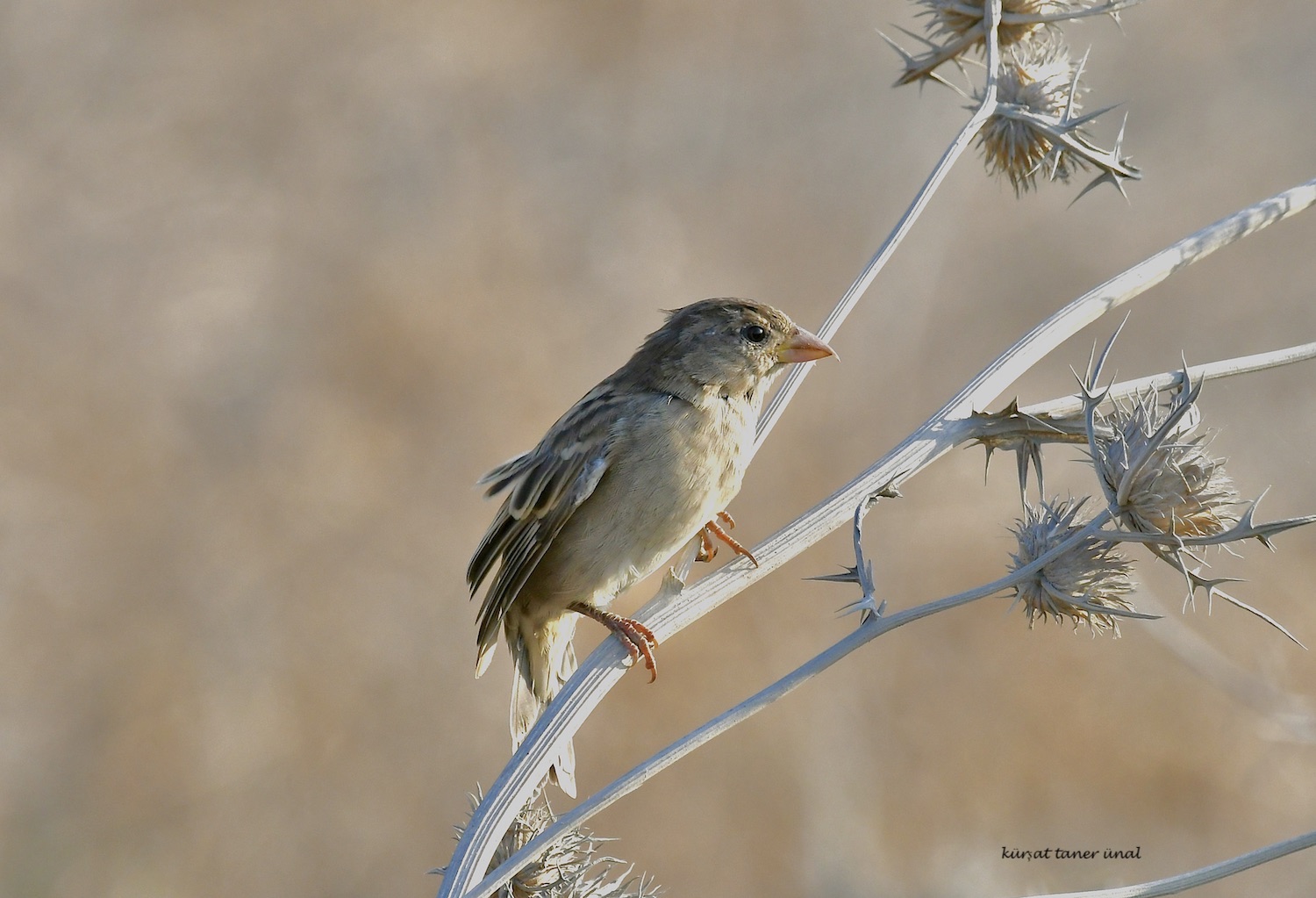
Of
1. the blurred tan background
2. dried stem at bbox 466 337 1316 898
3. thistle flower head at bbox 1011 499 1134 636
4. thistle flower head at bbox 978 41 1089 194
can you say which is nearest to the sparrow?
thistle flower head at bbox 978 41 1089 194

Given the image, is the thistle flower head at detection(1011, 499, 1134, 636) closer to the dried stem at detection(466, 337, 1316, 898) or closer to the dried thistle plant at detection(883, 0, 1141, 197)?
the dried stem at detection(466, 337, 1316, 898)

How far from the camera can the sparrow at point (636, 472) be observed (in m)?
4.27

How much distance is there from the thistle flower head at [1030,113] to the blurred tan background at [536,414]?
473 cm

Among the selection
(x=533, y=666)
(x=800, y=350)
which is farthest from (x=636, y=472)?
(x=533, y=666)

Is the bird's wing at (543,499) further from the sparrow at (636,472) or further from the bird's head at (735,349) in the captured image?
the bird's head at (735,349)

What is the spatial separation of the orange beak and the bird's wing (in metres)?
0.67

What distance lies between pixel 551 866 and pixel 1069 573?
62.7 inches

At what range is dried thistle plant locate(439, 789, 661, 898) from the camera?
3154mm

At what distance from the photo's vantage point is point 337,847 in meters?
9.20

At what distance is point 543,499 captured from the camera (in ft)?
14.7

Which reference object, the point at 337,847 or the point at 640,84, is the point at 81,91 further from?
the point at 337,847

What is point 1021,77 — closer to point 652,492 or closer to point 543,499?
point 652,492

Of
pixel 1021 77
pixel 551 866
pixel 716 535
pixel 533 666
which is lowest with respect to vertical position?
pixel 551 866
